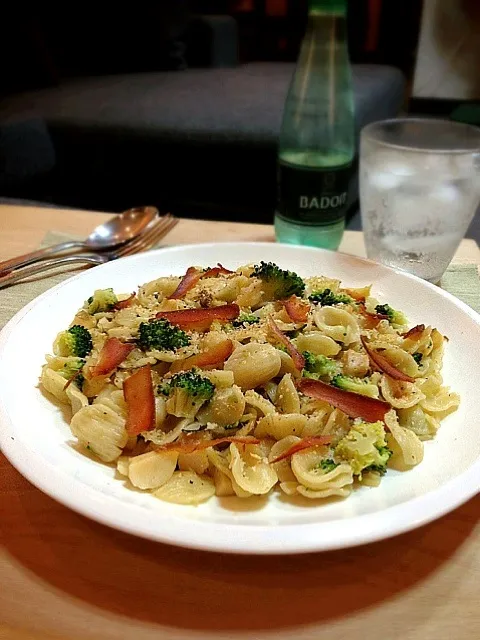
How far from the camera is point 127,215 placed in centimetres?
189

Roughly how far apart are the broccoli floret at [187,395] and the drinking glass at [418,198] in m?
0.83

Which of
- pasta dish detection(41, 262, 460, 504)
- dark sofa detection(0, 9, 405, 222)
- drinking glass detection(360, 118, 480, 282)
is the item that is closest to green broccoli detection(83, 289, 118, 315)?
pasta dish detection(41, 262, 460, 504)

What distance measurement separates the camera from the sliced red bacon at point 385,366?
40.2 inches

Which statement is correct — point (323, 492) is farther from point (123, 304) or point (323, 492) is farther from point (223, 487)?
point (123, 304)

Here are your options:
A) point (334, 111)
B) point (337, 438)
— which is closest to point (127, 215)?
point (334, 111)

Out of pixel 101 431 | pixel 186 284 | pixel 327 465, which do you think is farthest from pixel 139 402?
pixel 186 284

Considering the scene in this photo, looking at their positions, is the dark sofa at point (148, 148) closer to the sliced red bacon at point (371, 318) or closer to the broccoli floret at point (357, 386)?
the sliced red bacon at point (371, 318)

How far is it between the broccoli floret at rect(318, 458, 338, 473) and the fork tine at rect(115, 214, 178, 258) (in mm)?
1029

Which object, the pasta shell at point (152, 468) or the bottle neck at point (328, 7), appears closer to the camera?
the pasta shell at point (152, 468)

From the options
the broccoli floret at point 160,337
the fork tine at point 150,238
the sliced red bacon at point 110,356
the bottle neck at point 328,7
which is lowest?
the fork tine at point 150,238

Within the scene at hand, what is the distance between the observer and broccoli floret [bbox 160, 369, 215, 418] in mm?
908

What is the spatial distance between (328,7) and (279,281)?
88cm

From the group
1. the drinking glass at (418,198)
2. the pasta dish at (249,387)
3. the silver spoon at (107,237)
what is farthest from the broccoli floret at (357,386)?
the silver spoon at (107,237)

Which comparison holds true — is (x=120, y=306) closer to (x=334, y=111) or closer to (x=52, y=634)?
(x=52, y=634)
